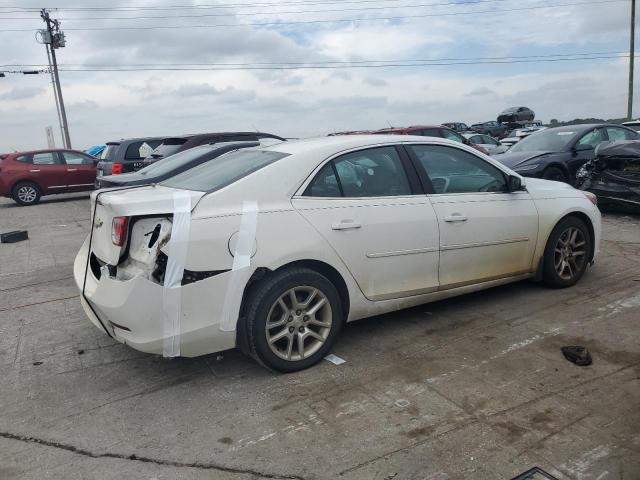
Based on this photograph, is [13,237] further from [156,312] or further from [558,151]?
[558,151]

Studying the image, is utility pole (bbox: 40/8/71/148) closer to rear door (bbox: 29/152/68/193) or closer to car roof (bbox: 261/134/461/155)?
rear door (bbox: 29/152/68/193)

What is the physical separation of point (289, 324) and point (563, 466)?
1.81 m

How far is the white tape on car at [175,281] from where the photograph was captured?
3.36 meters

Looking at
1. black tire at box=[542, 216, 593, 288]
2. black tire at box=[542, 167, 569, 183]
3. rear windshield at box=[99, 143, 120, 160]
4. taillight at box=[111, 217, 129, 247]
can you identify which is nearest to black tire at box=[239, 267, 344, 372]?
taillight at box=[111, 217, 129, 247]

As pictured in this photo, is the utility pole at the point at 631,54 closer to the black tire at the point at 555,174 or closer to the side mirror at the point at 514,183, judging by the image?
the black tire at the point at 555,174

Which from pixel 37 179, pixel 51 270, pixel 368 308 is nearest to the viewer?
pixel 368 308

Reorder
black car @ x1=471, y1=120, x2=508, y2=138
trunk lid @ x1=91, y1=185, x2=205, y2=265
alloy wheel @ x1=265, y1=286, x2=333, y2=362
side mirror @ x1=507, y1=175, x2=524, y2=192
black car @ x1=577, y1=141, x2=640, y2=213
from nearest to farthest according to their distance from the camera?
trunk lid @ x1=91, y1=185, x2=205, y2=265
alloy wheel @ x1=265, y1=286, x2=333, y2=362
side mirror @ x1=507, y1=175, x2=524, y2=192
black car @ x1=577, y1=141, x2=640, y2=213
black car @ x1=471, y1=120, x2=508, y2=138

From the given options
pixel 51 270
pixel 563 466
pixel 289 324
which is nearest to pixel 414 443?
pixel 563 466

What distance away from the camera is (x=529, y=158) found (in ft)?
34.3

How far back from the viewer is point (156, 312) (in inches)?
133

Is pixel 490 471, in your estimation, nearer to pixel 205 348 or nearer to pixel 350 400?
pixel 350 400

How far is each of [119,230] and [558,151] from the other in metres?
9.31

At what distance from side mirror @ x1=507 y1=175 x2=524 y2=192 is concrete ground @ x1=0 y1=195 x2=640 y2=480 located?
104cm

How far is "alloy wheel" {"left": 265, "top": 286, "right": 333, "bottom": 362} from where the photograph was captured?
3715 millimetres
